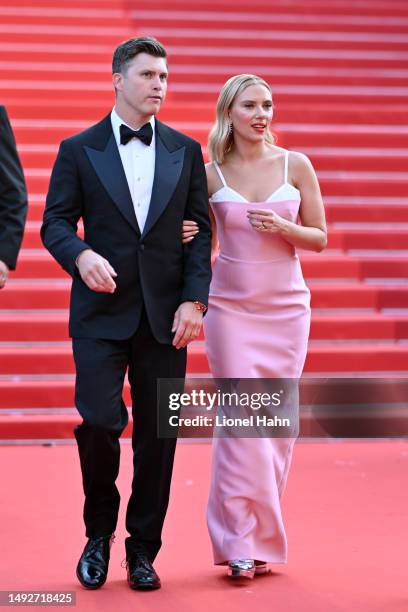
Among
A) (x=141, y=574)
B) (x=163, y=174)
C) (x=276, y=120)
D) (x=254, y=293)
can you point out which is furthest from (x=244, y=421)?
(x=276, y=120)

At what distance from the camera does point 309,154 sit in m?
8.70

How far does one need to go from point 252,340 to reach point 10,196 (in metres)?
0.96

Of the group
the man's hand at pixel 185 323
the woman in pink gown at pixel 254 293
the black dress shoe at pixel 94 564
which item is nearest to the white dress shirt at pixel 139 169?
the man's hand at pixel 185 323

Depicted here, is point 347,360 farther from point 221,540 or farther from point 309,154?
point 221,540

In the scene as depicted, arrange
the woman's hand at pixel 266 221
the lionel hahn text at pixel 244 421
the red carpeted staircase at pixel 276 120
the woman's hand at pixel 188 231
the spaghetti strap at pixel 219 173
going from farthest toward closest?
the red carpeted staircase at pixel 276 120
the spaghetti strap at pixel 219 173
the lionel hahn text at pixel 244 421
the woman's hand at pixel 266 221
the woman's hand at pixel 188 231

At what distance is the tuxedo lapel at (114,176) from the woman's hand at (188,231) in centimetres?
17

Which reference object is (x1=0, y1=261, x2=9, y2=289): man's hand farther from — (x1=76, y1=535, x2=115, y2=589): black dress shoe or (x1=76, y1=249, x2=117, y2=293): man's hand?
(x1=76, y1=535, x2=115, y2=589): black dress shoe

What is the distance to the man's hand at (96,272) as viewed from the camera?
3633 millimetres

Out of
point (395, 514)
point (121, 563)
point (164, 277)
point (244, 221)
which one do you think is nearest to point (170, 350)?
point (164, 277)

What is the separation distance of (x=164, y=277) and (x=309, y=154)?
16.5ft

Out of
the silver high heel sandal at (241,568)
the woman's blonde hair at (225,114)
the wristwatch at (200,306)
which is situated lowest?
the silver high heel sandal at (241,568)

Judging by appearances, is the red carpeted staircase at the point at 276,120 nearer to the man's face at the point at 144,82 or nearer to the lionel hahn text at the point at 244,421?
the lionel hahn text at the point at 244,421

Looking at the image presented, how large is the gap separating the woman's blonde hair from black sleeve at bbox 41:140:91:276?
643 mm

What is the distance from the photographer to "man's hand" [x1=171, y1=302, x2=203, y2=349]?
3807 millimetres
